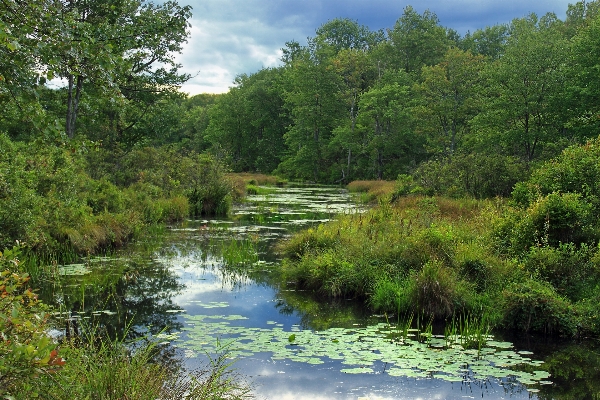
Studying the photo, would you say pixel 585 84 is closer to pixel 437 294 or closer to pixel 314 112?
pixel 437 294

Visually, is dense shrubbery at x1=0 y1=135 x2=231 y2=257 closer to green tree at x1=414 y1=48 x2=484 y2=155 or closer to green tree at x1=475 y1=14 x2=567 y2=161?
green tree at x1=475 y1=14 x2=567 y2=161

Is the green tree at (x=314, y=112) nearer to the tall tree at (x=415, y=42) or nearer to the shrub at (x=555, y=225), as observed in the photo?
the tall tree at (x=415, y=42)

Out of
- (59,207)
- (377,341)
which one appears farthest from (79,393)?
(59,207)

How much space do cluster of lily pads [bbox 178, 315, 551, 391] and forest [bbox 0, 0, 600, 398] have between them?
137 centimetres

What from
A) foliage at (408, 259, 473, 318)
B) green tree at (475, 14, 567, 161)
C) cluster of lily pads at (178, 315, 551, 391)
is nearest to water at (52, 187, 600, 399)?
cluster of lily pads at (178, 315, 551, 391)

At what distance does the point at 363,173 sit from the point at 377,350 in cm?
4421

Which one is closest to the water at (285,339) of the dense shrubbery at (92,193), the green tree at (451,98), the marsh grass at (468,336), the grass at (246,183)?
the marsh grass at (468,336)

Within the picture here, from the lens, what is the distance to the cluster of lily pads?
22.4 ft

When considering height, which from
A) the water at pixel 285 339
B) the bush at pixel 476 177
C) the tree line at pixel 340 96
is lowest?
the water at pixel 285 339

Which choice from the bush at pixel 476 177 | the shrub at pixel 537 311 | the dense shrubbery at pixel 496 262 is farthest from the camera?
the bush at pixel 476 177

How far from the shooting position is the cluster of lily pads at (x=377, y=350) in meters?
6.82

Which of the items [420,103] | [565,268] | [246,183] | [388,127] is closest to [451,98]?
[420,103]

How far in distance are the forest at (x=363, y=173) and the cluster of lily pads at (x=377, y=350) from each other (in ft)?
4.50

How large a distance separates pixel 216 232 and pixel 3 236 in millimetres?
8000
